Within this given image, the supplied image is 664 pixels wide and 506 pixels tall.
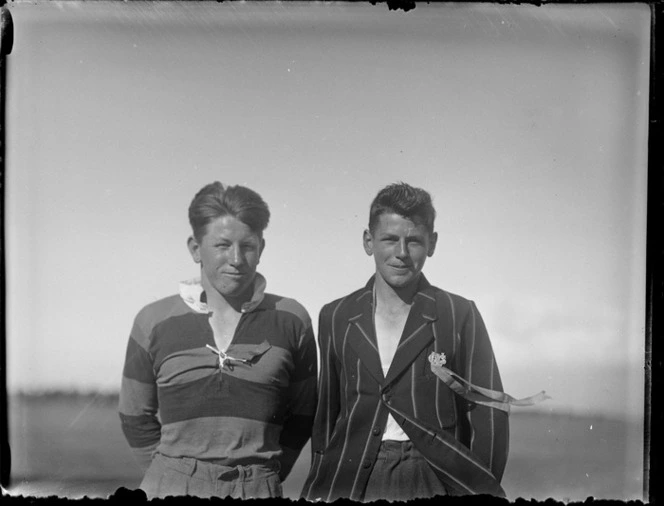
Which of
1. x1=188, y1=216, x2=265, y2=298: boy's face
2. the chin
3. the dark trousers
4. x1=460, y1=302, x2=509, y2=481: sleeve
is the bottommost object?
the dark trousers

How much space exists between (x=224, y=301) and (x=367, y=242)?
0.48 m

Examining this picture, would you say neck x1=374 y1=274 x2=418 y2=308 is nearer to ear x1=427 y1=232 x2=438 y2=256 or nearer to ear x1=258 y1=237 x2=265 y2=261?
ear x1=427 y1=232 x2=438 y2=256

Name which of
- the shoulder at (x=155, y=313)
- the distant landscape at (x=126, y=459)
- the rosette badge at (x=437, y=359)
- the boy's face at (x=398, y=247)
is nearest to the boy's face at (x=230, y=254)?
the shoulder at (x=155, y=313)

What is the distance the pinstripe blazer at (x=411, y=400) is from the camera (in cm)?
268

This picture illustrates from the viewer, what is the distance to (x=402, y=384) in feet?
8.84

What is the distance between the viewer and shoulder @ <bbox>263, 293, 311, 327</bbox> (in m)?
2.74

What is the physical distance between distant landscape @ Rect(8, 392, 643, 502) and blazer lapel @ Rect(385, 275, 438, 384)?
15.0 inches

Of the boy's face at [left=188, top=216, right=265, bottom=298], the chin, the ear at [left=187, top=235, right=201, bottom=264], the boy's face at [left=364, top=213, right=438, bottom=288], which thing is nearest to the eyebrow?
the boy's face at [left=364, top=213, right=438, bottom=288]

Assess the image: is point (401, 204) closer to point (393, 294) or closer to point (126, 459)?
point (393, 294)

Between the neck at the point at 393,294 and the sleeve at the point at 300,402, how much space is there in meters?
0.25

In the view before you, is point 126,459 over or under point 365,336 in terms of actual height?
under

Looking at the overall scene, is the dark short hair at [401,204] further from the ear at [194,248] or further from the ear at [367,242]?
the ear at [194,248]

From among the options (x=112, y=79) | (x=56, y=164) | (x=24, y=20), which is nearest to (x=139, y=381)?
(x=56, y=164)

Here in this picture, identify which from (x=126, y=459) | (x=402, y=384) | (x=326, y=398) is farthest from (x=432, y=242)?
(x=126, y=459)
